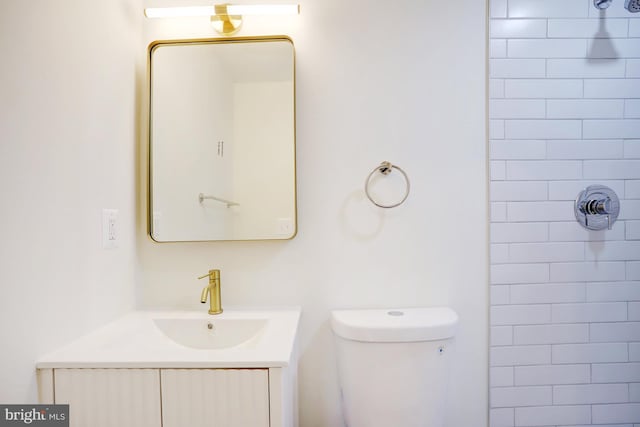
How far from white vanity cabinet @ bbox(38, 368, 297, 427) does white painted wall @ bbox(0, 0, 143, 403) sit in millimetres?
101

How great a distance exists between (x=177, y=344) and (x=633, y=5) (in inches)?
78.1

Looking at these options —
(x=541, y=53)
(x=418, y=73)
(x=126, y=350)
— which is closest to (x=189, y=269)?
(x=126, y=350)

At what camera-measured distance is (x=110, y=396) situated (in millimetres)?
732

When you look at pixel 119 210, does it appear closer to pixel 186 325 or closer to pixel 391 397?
pixel 186 325

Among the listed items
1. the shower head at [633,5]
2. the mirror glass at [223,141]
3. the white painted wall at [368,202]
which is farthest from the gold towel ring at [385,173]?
the shower head at [633,5]

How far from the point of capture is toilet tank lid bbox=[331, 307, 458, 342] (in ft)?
3.28

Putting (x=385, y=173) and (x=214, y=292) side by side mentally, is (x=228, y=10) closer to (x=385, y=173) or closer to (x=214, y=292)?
(x=385, y=173)

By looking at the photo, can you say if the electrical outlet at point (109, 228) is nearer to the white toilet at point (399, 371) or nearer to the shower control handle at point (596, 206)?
the white toilet at point (399, 371)

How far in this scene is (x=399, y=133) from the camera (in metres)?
1.19

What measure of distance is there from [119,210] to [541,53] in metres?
1.64

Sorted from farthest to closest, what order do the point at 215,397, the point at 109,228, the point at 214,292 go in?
1. the point at 214,292
2. the point at 109,228
3. the point at 215,397

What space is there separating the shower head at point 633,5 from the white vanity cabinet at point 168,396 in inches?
66.0

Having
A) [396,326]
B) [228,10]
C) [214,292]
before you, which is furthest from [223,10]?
[396,326]

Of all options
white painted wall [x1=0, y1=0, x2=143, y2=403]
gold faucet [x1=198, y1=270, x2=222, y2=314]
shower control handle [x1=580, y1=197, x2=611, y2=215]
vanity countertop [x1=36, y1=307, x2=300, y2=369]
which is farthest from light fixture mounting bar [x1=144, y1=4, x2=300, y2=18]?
shower control handle [x1=580, y1=197, x2=611, y2=215]
